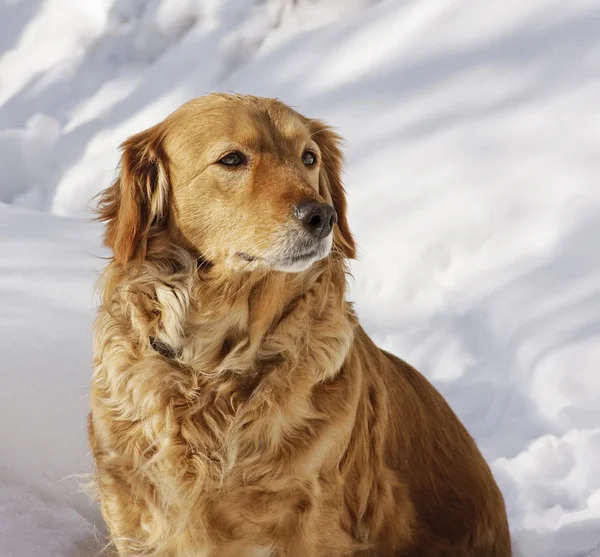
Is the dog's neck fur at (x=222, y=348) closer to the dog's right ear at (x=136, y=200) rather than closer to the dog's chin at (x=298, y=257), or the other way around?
the dog's right ear at (x=136, y=200)

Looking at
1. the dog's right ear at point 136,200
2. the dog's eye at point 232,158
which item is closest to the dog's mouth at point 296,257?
the dog's eye at point 232,158

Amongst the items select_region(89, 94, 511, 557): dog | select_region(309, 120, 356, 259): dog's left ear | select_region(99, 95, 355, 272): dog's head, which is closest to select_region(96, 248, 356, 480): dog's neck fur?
select_region(89, 94, 511, 557): dog

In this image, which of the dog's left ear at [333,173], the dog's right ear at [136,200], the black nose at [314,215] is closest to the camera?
the black nose at [314,215]

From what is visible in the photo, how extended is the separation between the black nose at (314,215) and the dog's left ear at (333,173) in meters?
0.57

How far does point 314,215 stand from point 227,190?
330mm

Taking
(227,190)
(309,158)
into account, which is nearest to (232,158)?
(227,190)

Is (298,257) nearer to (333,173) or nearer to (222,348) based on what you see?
(222,348)

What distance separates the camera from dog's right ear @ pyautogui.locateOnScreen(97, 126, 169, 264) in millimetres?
2904

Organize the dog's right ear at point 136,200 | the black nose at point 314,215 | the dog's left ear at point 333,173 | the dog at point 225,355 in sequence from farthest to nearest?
the dog's left ear at point 333,173 < the dog's right ear at point 136,200 < the dog at point 225,355 < the black nose at point 314,215

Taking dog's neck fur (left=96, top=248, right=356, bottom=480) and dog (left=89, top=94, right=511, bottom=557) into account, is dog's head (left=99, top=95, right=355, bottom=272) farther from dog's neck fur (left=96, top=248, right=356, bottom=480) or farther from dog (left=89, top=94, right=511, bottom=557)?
dog's neck fur (left=96, top=248, right=356, bottom=480)

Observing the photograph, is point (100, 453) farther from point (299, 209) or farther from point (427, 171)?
point (427, 171)

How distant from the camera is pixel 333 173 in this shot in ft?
10.9

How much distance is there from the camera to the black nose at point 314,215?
2.61m

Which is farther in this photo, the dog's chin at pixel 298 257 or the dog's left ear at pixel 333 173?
the dog's left ear at pixel 333 173
